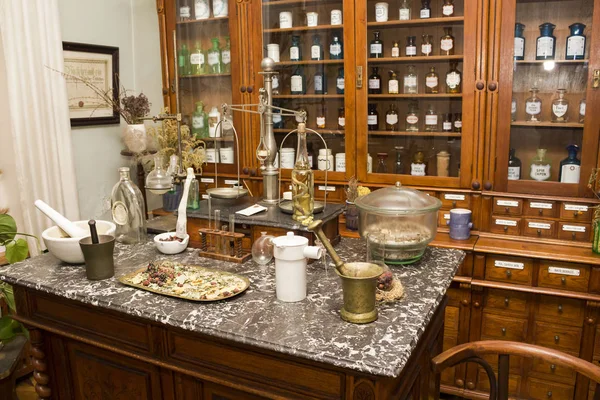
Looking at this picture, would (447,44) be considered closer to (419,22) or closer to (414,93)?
(419,22)

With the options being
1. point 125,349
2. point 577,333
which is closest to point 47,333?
point 125,349

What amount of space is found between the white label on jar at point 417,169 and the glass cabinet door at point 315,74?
344 mm

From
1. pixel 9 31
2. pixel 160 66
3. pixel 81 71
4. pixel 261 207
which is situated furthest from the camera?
pixel 160 66

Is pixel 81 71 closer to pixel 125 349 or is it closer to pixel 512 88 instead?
pixel 125 349

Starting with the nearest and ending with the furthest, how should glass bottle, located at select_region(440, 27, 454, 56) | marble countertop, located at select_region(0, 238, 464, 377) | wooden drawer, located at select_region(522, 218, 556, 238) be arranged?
marble countertop, located at select_region(0, 238, 464, 377)
wooden drawer, located at select_region(522, 218, 556, 238)
glass bottle, located at select_region(440, 27, 454, 56)

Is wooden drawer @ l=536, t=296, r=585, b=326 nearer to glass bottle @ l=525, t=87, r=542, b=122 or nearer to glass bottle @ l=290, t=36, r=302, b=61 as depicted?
glass bottle @ l=525, t=87, r=542, b=122

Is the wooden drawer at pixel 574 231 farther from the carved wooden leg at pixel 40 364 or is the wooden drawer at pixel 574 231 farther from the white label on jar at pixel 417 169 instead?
the carved wooden leg at pixel 40 364

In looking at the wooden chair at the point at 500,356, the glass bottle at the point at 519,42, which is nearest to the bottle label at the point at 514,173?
the glass bottle at the point at 519,42

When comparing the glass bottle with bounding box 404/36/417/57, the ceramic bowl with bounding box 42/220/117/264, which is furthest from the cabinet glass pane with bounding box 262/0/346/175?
the ceramic bowl with bounding box 42/220/117/264

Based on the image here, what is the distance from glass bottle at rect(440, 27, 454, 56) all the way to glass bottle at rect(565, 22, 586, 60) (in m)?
0.57

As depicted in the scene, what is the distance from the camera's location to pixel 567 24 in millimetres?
2727

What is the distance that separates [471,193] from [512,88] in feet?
1.93

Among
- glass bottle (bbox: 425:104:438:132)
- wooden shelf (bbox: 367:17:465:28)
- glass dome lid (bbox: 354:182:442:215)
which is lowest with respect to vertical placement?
glass dome lid (bbox: 354:182:442:215)

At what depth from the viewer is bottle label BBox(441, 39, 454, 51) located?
290 centimetres
